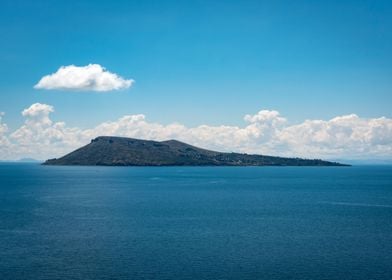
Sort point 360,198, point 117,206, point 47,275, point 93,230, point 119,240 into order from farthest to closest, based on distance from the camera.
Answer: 1. point 360,198
2. point 117,206
3. point 93,230
4. point 119,240
5. point 47,275

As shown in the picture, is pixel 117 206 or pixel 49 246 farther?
pixel 117 206

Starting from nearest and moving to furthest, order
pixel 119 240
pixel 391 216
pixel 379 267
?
pixel 379 267 < pixel 119 240 < pixel 391 216

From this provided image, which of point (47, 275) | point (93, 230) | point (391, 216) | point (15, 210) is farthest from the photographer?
point (15, 210)

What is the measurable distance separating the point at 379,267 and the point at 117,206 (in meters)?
99.6

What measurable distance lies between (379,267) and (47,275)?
54824 millimetres

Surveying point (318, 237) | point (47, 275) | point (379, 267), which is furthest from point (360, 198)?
A: point (47, 275)

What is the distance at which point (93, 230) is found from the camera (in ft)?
342

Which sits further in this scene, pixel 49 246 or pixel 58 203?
pixel 58 203

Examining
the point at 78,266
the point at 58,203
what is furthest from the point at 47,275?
the point at 58,203

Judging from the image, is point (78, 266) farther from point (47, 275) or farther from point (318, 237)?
point (318, 237)

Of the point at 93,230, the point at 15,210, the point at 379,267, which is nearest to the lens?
the point at 379,267

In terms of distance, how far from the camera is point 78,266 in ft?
240

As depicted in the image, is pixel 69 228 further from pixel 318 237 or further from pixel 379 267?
pixel 379 267

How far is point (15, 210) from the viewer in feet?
457
